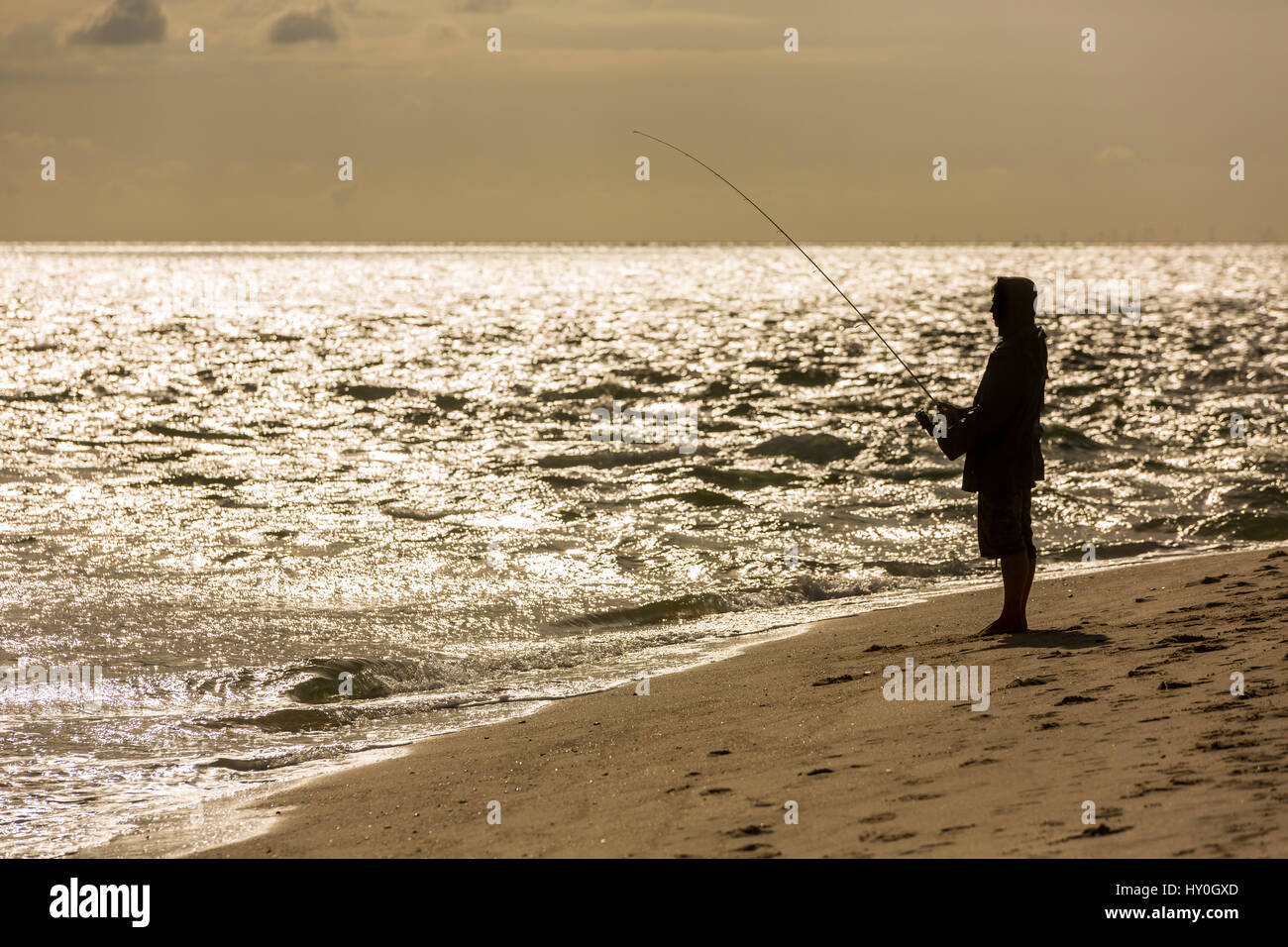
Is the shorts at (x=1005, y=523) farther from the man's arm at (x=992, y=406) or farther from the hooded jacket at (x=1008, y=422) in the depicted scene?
the man's arm at (x=992, y=406)

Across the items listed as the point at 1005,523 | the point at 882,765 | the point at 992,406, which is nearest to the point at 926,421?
the point at 992,406

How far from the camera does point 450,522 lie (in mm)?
13000

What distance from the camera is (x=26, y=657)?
27.1ft

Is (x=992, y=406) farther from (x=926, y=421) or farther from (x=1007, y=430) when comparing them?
(x=926, y=421)

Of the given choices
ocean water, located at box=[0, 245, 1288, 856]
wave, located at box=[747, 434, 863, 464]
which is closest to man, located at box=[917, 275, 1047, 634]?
ocean water, located at box=[0, 245, 1288, 856]

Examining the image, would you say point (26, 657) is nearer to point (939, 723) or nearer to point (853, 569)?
point (939, 723)

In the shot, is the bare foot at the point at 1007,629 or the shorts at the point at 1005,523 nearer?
the shorts at the point at 1005,523

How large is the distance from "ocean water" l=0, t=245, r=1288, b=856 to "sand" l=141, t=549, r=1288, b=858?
37.0 inches

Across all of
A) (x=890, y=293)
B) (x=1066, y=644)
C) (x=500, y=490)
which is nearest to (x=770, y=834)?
(x=1066, y=644)

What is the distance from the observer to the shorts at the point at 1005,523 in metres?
7.12

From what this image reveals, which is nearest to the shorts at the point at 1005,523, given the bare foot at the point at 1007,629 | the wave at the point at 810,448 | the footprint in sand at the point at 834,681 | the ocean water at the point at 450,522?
the bare foot at the point at 1007,629

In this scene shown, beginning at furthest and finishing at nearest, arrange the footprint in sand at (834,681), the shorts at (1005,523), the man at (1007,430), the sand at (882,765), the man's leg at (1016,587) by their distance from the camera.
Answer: the man's leg at (1016,587) < the shorts at (1005,523) < the man at (1007,430) < the footprint in sand at (834,681) < the sand at (882,765)

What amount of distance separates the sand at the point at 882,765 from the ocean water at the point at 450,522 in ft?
3.08
